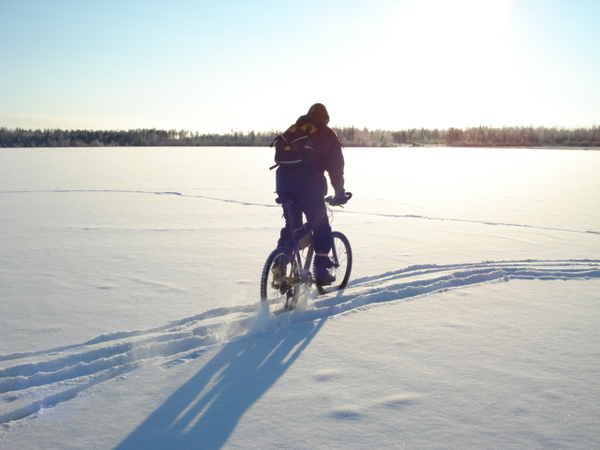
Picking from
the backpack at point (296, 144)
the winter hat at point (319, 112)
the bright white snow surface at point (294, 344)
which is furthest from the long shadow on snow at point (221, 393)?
the winter hat at point (319, 112)

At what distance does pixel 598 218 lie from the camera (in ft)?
29.9

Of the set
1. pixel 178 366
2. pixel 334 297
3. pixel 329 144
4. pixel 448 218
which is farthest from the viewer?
pixel 448 218

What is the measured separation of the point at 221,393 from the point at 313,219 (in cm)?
175

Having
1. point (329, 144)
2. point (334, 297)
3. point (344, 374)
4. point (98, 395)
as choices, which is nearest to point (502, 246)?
point (334, 297)

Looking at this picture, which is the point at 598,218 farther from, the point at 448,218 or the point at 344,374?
the point at 344,374

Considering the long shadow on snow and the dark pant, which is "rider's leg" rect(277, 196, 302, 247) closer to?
the dark pant

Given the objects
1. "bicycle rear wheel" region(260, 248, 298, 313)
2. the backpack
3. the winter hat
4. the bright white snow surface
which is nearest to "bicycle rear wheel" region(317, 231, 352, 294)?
the bright white snow surface

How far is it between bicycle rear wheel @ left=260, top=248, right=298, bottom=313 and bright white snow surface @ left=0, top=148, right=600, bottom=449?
0.18m

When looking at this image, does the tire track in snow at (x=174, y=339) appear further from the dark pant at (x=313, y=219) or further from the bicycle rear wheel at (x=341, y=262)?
the dark pant at (x=313, y=219)

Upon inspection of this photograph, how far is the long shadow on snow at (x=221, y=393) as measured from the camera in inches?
83.7

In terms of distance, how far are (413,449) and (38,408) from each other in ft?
6.19

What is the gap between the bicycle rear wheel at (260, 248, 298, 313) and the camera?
11.5 feet

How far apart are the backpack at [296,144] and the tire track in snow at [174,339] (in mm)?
1214

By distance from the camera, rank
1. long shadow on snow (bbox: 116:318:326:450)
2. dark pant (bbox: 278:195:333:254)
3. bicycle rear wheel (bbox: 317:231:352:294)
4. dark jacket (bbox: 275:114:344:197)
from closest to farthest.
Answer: long shadow on snow (bbox: 116:318:326:450), dark jacket (bbox: 275:114:344:197), dark pant (bbox: 278:195:333:254), bicycle rear wheel (bbox: 317:231:352:294)
